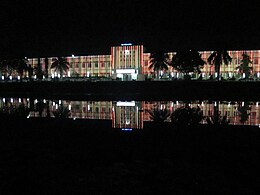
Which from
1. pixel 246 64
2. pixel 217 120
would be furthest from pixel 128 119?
pixel 246 64

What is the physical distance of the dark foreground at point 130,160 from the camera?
341 inches

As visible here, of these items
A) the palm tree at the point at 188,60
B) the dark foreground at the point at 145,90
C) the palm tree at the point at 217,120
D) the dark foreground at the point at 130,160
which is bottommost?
the dark foreground at the point at 130,160

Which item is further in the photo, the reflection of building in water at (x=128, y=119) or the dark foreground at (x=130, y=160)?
the reflection of building in water at (x=128, y=119)

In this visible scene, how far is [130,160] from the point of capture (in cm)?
1166

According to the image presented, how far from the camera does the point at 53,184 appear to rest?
28.9ft

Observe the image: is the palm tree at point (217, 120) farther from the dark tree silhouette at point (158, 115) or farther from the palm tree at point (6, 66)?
the palm tree at point (6, 66)

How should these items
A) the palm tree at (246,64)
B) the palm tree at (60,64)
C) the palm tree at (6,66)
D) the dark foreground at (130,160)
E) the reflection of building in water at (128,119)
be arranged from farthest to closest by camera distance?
the palm tree at (6,66) < the palm tree at (60,64) < the palm tree at (246,64) < the reflection of building in water at (128,119) < the dark foreground at (130,160)

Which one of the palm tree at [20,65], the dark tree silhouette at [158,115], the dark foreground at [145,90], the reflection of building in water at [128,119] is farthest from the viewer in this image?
the palm tree at [20,65]

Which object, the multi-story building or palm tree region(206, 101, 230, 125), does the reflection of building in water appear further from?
the multi-story building

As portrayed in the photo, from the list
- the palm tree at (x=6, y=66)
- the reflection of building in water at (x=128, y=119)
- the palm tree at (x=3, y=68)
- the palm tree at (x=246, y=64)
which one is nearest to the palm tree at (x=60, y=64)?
the palm tree at (x=6, y=66)

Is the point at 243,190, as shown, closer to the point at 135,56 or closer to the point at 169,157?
the point at 169,157

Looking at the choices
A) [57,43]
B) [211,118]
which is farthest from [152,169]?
[57,43]

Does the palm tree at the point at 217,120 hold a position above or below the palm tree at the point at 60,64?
below

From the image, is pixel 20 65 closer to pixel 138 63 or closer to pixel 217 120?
pixel 138 63
